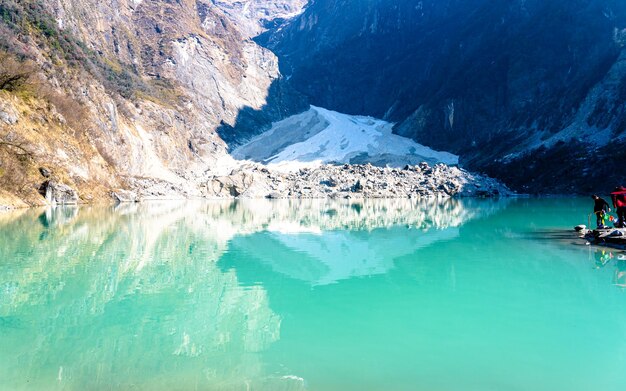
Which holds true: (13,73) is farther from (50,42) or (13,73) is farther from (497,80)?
(497,80)

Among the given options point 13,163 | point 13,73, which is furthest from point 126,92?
point 13,163

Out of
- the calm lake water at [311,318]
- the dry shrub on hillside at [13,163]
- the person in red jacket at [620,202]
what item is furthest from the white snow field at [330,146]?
the calm lake water at [311,318]

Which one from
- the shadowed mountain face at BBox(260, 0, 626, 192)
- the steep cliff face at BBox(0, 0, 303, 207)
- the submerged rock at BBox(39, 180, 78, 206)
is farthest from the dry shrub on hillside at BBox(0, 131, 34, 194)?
the shadowed mountain face at BBox(260, 0, 626, 192)

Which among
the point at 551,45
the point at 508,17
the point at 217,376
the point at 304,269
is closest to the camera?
the point at 217,376

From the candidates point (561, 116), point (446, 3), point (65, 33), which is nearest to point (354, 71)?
point (446, 3)

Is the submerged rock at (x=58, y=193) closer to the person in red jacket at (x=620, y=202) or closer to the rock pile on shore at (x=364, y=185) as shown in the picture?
the rock pile on shore at (x=364, y=185)

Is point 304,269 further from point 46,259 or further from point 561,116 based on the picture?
point 561,116
